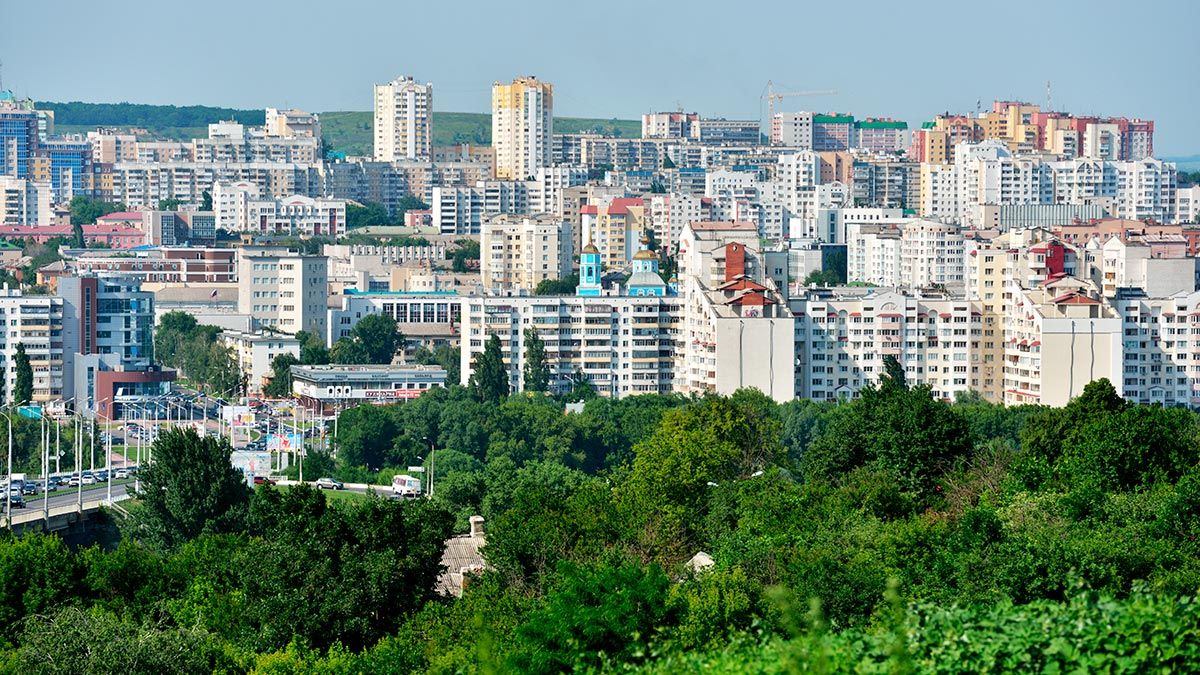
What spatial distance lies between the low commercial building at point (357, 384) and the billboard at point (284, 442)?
5.72 metres

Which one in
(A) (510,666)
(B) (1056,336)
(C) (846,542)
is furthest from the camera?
(B) (1056,336)

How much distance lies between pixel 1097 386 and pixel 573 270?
91.6 ft

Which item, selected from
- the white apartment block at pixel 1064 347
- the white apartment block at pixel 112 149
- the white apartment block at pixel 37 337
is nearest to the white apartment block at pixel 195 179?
the white apartment block at pixel 112 149

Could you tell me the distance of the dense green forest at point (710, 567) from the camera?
704cm

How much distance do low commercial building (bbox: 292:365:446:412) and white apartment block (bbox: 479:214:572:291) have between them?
1101 centimetres

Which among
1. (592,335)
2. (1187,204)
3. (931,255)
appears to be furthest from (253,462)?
(1187,204)

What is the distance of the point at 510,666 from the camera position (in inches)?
322

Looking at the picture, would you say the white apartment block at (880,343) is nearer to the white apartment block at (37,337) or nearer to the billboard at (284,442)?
the billboard at (284,442)

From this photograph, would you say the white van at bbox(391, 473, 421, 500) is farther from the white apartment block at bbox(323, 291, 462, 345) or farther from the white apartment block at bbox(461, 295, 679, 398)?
the white apartment block at bbox(323, 291, 462, 345)

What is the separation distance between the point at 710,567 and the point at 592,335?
68.2ft

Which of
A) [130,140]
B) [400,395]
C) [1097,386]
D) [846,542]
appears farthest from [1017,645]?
[130,140]

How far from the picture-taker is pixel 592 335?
31.9 metres

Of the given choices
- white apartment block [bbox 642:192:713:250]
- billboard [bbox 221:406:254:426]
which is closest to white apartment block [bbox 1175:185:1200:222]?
white apartment block [bbox 642:192:713:250]

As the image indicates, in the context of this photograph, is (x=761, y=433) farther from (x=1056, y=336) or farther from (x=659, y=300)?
(x=659, y=300)
